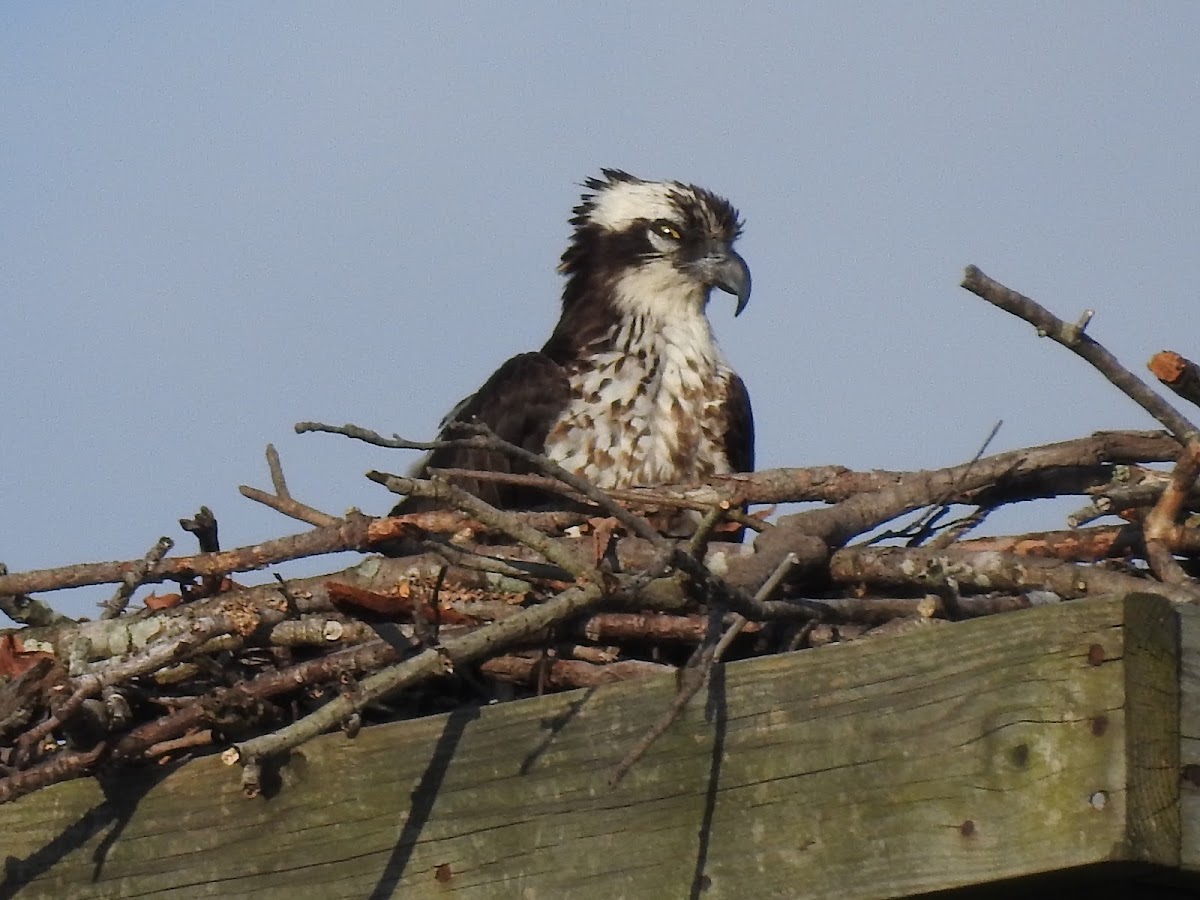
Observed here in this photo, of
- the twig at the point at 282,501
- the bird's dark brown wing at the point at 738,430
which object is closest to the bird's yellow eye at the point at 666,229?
the bird's dark brown wing at the point at 738,430

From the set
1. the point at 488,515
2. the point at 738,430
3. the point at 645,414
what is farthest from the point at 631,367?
the point at 488,515

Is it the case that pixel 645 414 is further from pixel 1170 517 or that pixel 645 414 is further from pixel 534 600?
pixel 1170 517

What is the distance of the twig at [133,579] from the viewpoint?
368 centimetres

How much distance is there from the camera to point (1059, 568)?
11.0 feet

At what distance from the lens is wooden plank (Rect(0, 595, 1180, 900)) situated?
2.55 meters

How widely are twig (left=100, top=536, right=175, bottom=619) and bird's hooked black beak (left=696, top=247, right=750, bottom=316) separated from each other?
120 inches

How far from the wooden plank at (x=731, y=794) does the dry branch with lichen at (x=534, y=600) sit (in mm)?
99

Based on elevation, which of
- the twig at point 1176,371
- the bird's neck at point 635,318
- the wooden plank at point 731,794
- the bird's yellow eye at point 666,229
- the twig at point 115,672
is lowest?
the wooden plank at point 731,794

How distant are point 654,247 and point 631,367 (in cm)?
82

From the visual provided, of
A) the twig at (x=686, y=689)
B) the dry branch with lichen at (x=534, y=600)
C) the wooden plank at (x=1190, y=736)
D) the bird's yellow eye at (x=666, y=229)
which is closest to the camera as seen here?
the wooden plank at (x=1190, y=736)

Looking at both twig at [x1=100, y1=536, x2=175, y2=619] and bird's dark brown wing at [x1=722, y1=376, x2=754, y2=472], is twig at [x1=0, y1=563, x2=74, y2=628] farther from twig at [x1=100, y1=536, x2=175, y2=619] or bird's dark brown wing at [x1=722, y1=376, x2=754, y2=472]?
bird's dark brown wing at [x1=722, y1=376, x2=754, y2=472]

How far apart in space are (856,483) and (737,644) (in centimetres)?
75

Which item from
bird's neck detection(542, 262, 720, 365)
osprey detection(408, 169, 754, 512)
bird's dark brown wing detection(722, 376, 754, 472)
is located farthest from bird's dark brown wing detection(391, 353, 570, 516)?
bird's dark brown wing detection(722, 376, 754, 472)

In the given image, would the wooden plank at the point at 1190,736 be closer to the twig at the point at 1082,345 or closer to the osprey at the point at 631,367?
the twig at the point at 1082,345
